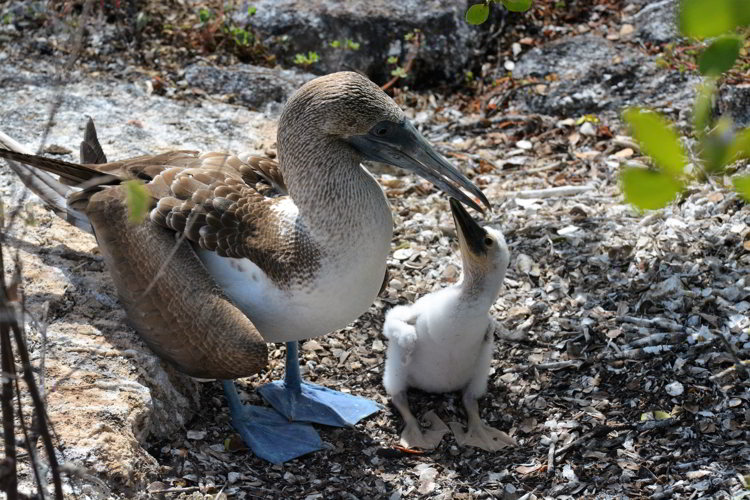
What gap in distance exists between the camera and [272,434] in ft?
15.1

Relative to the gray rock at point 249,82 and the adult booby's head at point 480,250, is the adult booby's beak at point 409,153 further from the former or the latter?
the gray rock at point 249,82

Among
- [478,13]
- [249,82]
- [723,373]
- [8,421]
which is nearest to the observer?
[8,421]

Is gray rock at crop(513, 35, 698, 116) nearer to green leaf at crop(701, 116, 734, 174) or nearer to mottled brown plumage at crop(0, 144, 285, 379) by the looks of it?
mottled brown plumage at crop(0, 144, 285, 379)

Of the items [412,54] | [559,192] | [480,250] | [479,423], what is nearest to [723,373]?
[479,423]

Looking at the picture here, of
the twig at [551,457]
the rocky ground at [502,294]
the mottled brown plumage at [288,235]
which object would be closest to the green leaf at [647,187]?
the rocky ground at [502,294]

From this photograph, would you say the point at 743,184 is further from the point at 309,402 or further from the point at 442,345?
the point at 309,402

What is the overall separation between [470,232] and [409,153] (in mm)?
695

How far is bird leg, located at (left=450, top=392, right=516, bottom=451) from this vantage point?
180 inches

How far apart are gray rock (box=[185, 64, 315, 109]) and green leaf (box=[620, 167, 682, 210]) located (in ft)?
20.9

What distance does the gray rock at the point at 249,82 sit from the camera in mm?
7555

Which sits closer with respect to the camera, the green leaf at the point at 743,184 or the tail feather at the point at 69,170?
the green leaf at the point at 743,184

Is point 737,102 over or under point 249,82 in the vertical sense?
under

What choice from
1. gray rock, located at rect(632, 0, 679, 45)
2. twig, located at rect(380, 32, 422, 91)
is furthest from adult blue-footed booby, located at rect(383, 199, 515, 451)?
gray rock, located at rect(632, 0, 679, 45)

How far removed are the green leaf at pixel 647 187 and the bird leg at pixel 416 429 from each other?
345cm
